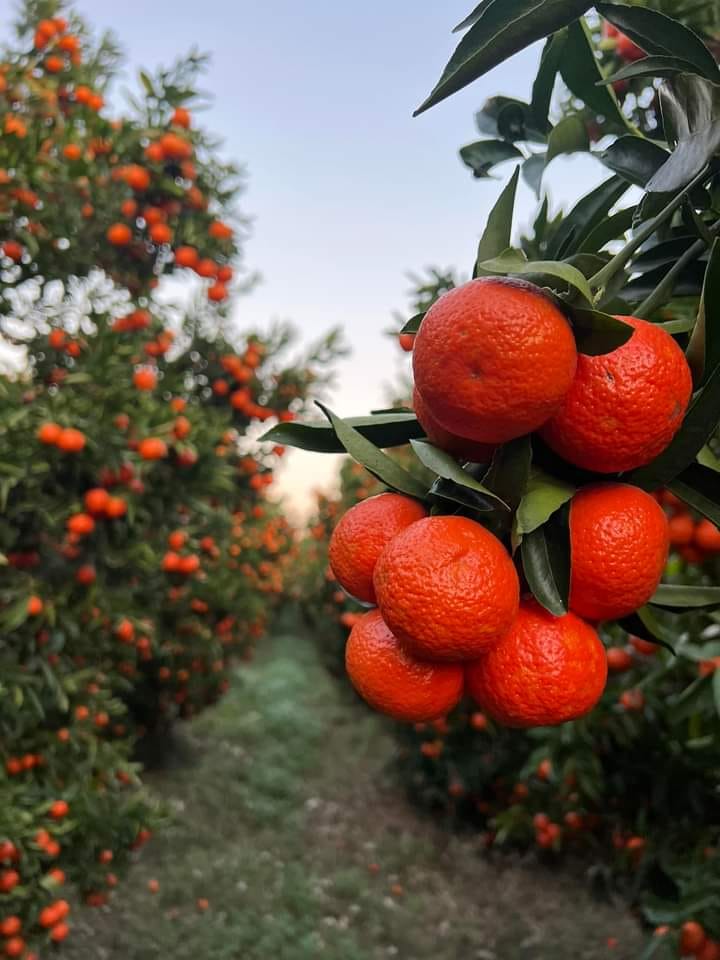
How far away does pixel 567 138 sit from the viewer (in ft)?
2.25

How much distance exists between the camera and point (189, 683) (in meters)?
5.74

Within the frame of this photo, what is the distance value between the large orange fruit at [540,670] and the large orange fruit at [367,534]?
0.12 m

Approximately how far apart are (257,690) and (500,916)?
5.26 meters

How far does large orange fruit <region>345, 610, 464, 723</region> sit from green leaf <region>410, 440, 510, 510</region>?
145 mm

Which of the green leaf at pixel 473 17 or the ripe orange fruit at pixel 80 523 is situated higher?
the green leaf at pixel 473 17

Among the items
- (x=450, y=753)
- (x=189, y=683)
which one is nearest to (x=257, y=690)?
(x=189, y=683)

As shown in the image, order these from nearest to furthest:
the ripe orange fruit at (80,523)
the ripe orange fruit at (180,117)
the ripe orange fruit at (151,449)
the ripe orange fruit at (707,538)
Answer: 1. the ripe orange fruit at (707,538)
2. the ripe orange fruit at (80,523)
3. the ripe orange fruit at (151,449)
4. the ripe orange fruit at (180,117)

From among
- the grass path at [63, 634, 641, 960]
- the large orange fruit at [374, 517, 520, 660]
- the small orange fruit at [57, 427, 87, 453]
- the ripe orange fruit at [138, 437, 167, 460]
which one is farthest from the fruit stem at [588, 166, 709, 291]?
the grass path at [63, 634, 641, 960]

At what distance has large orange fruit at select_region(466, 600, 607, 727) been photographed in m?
0.57

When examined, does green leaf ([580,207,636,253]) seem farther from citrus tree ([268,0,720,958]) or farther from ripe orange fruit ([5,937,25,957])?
ripe orange fruit ([5,937,25,957])

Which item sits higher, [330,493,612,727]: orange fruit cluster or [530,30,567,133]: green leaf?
[530,30,567,133]: green leaf

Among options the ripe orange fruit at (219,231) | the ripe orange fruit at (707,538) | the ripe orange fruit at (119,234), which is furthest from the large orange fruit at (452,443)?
the ripe orange fruit at (219,231)

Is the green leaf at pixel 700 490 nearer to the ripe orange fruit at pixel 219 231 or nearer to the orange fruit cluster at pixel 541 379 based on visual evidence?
the orange fruit cluster at pixel 541 379

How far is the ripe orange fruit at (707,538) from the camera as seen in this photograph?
43.0 inches
